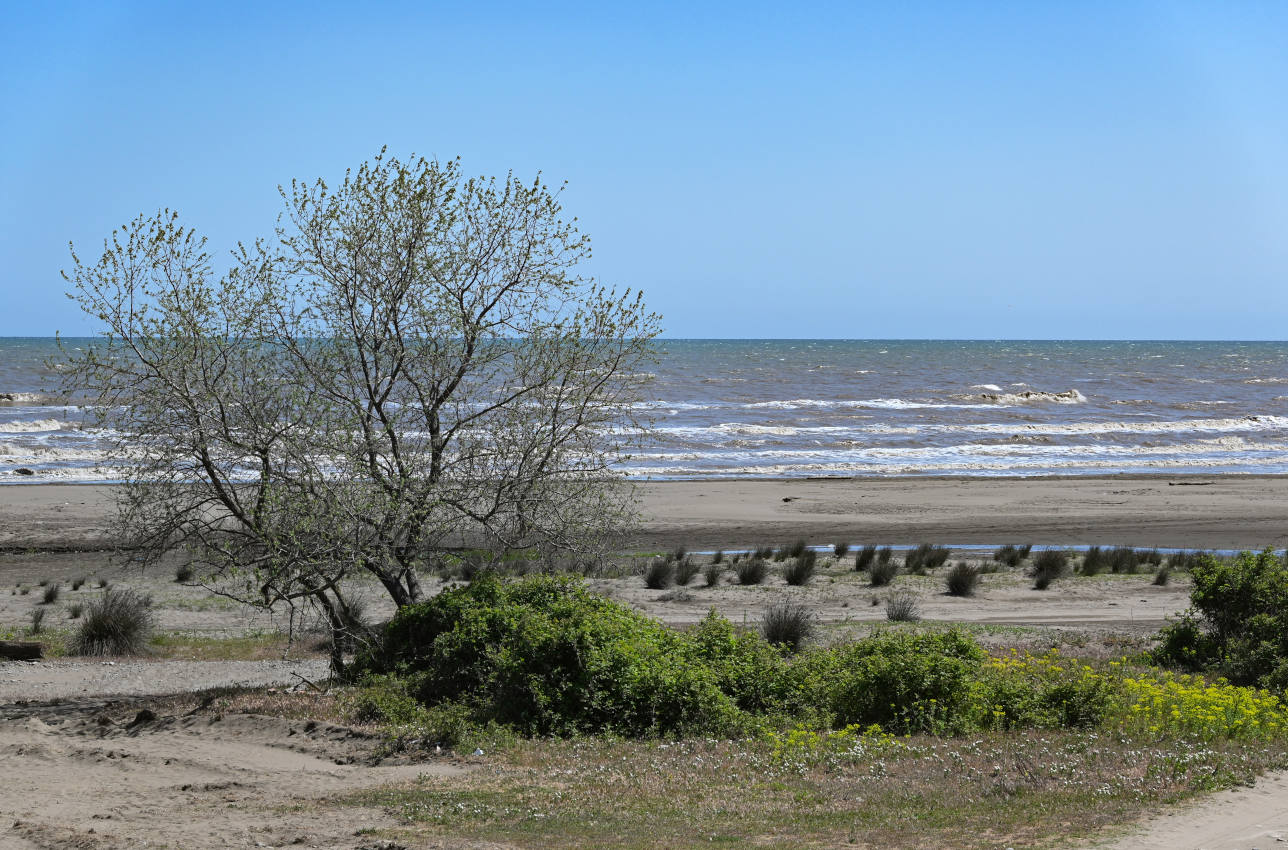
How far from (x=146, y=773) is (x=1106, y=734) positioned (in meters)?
8.09

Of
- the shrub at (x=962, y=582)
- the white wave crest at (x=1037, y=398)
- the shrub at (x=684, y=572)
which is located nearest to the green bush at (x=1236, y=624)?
the shrub at (x=962, y=582)

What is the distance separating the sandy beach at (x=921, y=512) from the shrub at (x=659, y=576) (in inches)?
108

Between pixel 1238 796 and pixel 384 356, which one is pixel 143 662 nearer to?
pixel 384 356

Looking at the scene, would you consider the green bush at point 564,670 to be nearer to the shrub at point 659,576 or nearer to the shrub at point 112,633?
the shrub at point 112,633

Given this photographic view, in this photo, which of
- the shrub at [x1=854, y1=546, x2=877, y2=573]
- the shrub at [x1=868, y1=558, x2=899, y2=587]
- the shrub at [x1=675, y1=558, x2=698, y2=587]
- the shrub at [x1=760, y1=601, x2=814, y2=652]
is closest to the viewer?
the shrub at [x1=760, y1=601, x2=814, y2=652]

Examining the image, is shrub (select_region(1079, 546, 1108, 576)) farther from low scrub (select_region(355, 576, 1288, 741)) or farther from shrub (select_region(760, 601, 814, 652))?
low scrub (select_region(355, 576, 1288, 741))

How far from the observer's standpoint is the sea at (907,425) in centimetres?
4012

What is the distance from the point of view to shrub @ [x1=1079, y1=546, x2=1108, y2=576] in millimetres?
21797

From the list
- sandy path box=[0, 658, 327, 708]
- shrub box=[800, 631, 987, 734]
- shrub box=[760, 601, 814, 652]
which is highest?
shrub box=[800, 631, 987, 734]

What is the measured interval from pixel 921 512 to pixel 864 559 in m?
8.29

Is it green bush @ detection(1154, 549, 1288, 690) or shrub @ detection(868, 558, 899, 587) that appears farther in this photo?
shrub @ detection(868, 558, 899, 587)

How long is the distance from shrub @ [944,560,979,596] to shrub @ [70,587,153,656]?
1287cm

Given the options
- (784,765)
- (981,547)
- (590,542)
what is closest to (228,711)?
(590,542)

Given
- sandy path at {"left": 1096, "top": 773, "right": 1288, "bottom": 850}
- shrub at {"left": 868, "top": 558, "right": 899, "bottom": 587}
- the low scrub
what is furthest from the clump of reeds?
sandy path at {"left": 1096, "top": 773, "right": 1288, "bottom": 850}
